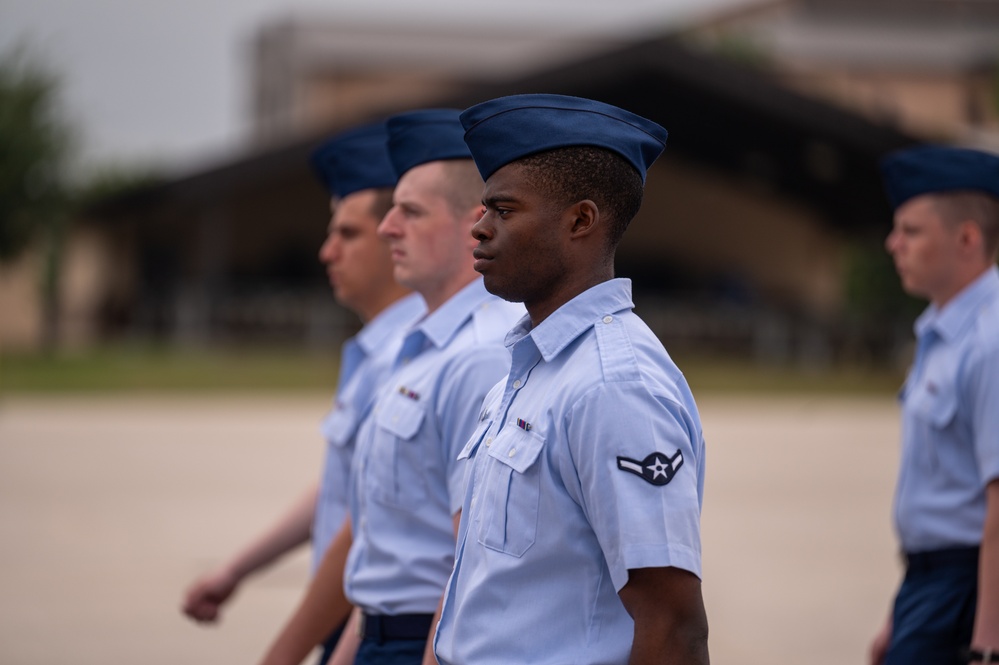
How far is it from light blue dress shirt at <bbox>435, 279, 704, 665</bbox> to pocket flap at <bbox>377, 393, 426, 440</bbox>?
0.68 metres

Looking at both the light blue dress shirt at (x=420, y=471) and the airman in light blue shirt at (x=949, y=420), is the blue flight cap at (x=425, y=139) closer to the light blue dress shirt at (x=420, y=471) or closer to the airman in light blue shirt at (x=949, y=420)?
the light blue dress shirt at (x=420, y=471)

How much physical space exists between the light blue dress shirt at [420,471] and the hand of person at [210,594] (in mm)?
908

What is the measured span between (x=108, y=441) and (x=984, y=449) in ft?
38.0

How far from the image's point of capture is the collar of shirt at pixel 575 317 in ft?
7.16

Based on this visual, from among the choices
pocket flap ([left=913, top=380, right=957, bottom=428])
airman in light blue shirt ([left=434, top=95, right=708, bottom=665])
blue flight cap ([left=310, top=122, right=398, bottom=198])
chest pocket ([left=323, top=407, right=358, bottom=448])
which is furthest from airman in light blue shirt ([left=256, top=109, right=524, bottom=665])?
pocket flap ([left=913, top=380, right=957, bottom=428])

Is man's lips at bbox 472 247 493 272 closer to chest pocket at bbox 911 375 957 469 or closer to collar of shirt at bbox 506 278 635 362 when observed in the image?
collar of shirt at bbox 506 278 635 362

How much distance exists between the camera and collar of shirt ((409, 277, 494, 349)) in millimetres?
3057

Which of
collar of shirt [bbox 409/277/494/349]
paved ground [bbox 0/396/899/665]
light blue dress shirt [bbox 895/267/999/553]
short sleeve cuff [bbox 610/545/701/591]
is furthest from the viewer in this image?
paved ground [bbox 0/396/899/665]

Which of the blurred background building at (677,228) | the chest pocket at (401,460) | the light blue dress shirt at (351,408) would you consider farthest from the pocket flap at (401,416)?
the blurred background building at (677,228)

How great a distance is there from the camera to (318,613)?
324cm

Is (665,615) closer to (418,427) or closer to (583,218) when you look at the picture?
(583,218)

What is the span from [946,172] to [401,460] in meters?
1.73

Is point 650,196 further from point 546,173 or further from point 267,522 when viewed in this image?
point 546,173

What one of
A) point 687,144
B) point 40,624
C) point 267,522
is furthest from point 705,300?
point 40,624
